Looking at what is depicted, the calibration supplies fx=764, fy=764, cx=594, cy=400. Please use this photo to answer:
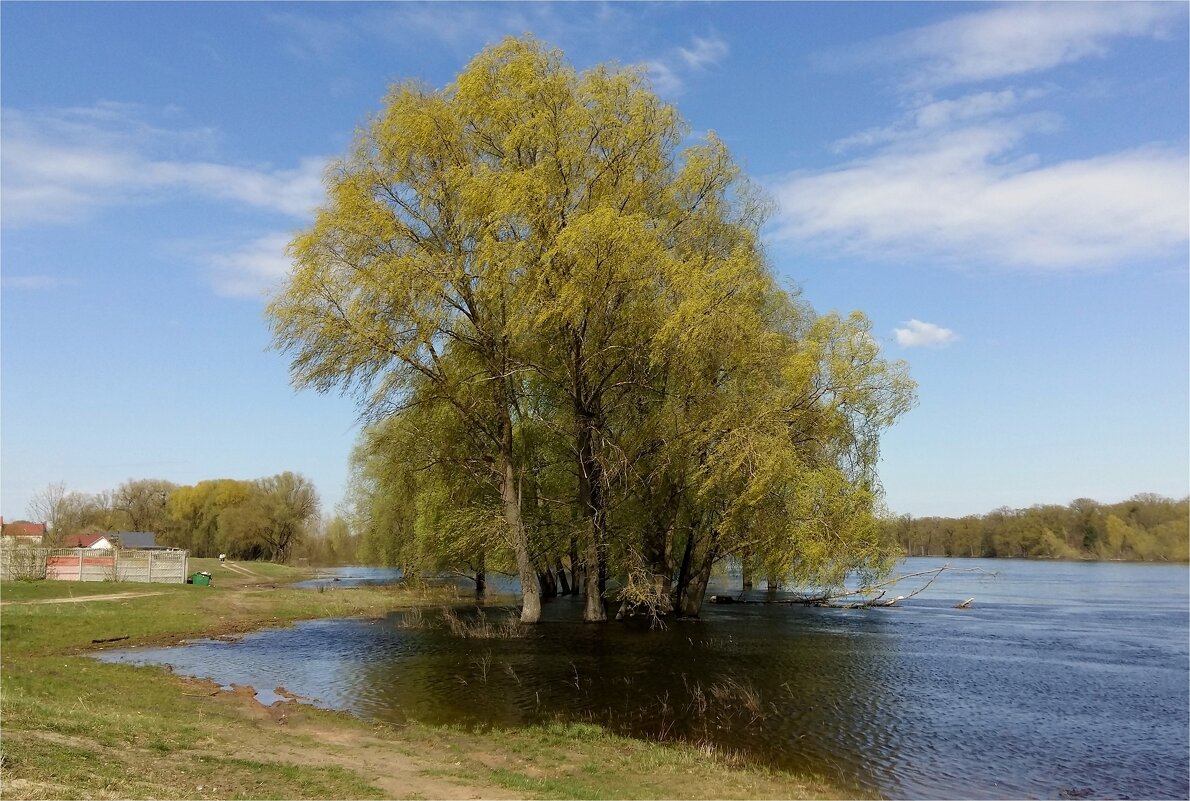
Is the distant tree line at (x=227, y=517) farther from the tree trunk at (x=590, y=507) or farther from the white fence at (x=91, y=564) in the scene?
the tree trunk at (x=590, y=507)

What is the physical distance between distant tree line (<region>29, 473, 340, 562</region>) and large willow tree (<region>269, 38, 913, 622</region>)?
238ft

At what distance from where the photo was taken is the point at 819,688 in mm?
19906

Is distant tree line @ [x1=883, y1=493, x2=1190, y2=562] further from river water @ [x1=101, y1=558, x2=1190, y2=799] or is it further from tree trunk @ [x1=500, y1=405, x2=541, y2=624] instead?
tree trunk @ [x1=500, y1=405, x2=541, y2=624]

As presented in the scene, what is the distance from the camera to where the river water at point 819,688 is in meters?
14.2

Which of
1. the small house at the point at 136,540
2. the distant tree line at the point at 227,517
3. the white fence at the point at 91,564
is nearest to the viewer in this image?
the white fence at the point at 91,564

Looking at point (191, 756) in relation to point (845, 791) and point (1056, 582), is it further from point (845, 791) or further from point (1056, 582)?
point (1056, 582)

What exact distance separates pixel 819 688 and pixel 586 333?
1414 centimetres

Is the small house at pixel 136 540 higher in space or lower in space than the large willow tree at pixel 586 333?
lower

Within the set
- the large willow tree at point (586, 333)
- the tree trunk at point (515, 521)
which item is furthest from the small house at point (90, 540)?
the tree trunk at point (515, 521)

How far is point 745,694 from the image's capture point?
1742 cm

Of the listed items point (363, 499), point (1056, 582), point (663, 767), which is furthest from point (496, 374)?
point (1056, 582)

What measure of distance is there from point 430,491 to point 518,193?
47.2 feet

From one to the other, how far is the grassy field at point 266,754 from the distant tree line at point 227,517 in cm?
8307

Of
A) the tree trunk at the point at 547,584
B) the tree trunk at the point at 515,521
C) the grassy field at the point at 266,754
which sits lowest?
the tree trunk at the point at 547,584
